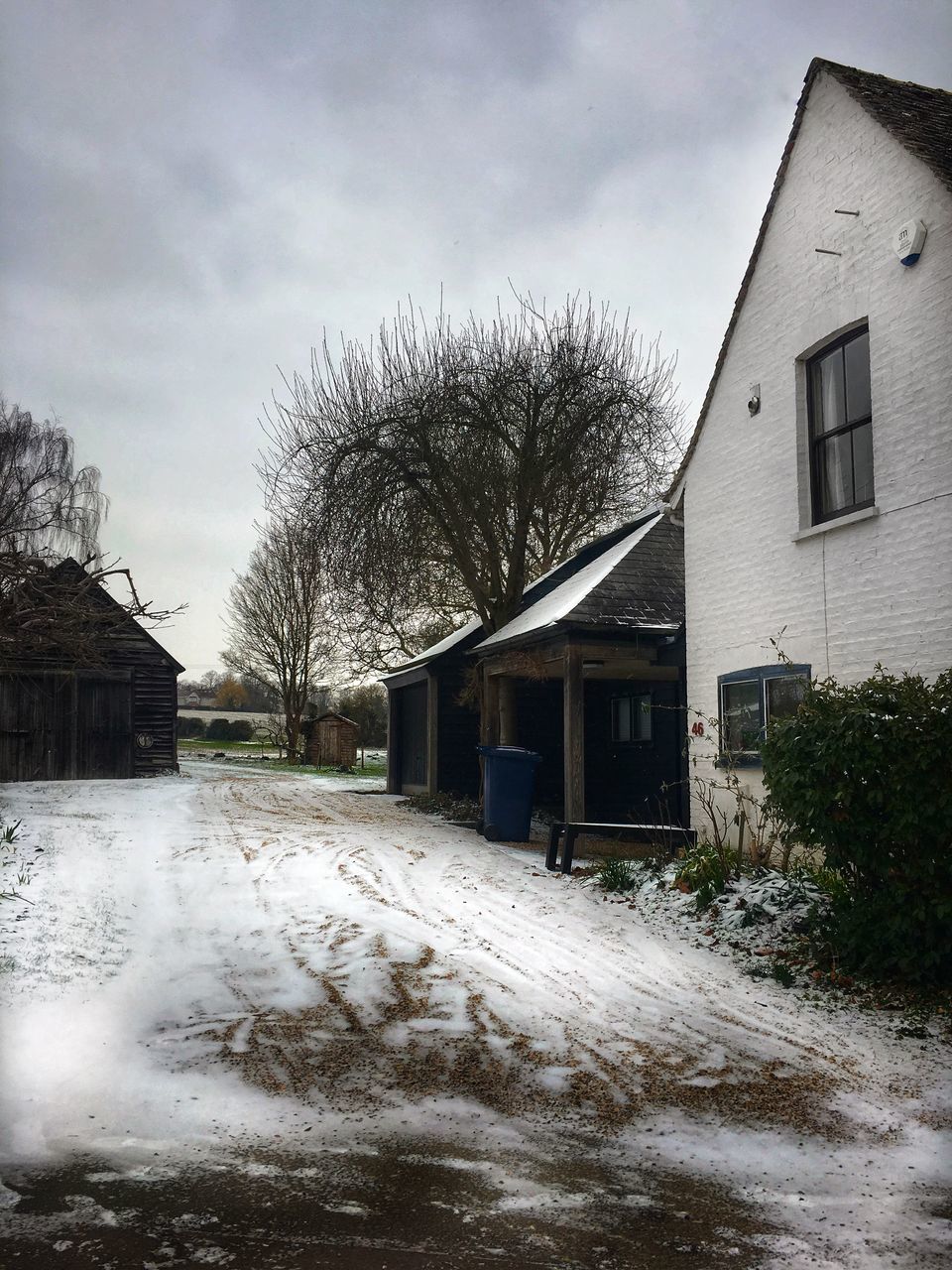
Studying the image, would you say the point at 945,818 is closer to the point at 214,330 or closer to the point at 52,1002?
the point at 52,1002

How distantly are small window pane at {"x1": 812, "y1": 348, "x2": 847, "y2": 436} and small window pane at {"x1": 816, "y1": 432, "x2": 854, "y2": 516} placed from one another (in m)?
0.17

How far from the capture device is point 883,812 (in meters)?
5.98

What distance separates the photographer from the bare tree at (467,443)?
19.4m

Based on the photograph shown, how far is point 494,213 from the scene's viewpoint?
10.6 meters

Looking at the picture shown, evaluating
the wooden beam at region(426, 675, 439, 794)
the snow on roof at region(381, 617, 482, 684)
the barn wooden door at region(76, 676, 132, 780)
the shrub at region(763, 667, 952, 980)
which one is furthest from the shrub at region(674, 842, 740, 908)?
the barn wooden door at region(76, 676, 132, 780)

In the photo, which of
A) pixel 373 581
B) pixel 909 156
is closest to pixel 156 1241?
pixel 909 156

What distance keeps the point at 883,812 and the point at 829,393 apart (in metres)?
5.01

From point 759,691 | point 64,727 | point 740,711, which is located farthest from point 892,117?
point 64,727

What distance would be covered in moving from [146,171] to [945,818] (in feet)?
24.9

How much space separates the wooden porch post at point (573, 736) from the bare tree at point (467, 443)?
23.9ft

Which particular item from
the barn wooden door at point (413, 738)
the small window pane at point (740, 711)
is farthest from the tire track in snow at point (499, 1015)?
the barn wooden door at point (413, 738)

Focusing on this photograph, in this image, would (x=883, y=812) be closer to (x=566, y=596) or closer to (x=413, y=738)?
(x=566, y=596)

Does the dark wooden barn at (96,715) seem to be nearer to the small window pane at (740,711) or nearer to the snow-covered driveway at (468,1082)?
the small window pane at (740,711)

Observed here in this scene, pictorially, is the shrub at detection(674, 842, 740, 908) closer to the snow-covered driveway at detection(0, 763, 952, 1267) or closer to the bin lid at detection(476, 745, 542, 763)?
the snow-covered driveway at detection(0, 763, 952, 1267)
